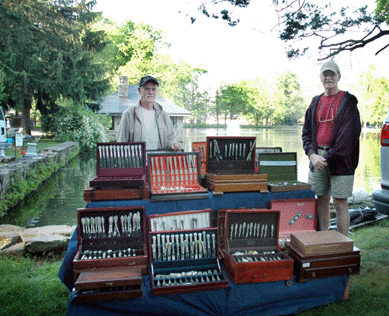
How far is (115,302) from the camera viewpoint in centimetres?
249

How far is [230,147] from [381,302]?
6.43ft

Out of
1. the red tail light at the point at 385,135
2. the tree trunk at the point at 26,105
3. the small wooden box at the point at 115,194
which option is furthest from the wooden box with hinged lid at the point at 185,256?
the tree trunk at the point at 26,105

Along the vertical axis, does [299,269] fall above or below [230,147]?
below

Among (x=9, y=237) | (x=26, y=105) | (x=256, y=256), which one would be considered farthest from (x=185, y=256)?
(x=26, y=105)

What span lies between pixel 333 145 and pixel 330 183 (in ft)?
1.37

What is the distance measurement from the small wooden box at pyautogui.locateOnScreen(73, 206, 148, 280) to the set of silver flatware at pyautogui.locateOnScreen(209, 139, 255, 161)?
104 cm

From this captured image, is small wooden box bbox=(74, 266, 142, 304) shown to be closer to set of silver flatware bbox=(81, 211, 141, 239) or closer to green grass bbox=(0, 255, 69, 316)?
set of silver flatware bbox=(81, 211, 141, 239)

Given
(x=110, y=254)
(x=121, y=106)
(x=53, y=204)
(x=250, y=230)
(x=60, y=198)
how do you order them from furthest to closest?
(x=121, y=106)
(x=60, y=198)
(x=53, y=204)
(x=250, y=230)
(x=110, y=254)

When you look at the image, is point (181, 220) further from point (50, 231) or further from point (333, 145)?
point (50, 231)

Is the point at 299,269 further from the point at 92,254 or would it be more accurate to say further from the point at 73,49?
the point at 73,49

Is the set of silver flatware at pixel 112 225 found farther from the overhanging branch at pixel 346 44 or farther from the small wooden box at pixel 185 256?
the overhanging branch at pixel 346 44

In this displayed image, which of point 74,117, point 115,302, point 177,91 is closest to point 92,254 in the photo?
point 115,302

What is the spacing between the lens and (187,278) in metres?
2.69

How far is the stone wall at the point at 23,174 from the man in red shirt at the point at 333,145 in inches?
254
